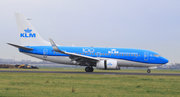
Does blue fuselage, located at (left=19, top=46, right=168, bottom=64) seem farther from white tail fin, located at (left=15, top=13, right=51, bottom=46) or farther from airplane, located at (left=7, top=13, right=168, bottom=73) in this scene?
white tail fin, located at (left=15, top=13, right=51, bottom=46)

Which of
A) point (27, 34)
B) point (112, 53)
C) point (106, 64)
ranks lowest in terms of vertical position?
point (106, 64)

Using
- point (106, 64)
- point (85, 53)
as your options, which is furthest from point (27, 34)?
point (106, 64)

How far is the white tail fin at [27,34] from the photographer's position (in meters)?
32.4

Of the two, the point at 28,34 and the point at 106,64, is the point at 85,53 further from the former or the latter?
the point at 28,34

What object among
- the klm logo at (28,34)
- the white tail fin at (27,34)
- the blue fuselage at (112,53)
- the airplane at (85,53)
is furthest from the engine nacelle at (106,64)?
the klm logo at (28,34)

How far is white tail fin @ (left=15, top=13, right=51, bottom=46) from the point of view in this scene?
106 feet

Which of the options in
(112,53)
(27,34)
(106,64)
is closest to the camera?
(106,64)

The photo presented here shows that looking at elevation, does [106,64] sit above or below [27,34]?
below

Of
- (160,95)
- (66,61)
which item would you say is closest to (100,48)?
(66,61)

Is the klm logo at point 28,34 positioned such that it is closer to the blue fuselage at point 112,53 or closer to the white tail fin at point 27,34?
the white tail fin at point 27,34

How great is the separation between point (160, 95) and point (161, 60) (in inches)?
868

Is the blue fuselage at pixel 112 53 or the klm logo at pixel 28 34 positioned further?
the klm logo at pixel 28 34

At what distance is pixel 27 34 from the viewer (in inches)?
1287

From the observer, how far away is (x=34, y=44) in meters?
32.3
